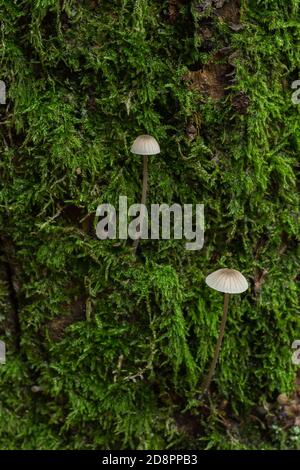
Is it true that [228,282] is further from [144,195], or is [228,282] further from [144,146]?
[144,146]

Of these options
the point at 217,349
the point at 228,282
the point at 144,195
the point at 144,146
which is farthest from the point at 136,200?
the point at 217,349

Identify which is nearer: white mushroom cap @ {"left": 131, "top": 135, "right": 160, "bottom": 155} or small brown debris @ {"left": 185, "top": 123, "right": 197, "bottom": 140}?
white mushroom cap @ {"left": 131, "top": 135, "right": 160, "bottom": 155}

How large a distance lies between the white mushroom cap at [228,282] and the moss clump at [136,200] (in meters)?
0.25

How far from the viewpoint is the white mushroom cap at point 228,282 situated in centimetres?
174

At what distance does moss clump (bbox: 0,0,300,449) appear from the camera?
1.82 meters

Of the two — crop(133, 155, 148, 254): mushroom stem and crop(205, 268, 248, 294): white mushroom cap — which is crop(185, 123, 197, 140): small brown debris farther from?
crop(205, 268, 248, 294): white mushroom cap

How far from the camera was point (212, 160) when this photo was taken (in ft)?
6.31

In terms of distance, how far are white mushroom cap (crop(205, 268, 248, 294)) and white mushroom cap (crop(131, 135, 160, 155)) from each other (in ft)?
1.77

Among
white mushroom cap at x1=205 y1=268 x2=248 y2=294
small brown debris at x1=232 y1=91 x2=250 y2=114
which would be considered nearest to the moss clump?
small brown debris at x1=232 y1=91 x2=250 y2=114

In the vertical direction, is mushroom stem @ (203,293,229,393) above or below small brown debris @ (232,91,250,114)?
below

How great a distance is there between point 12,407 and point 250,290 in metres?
1.25
